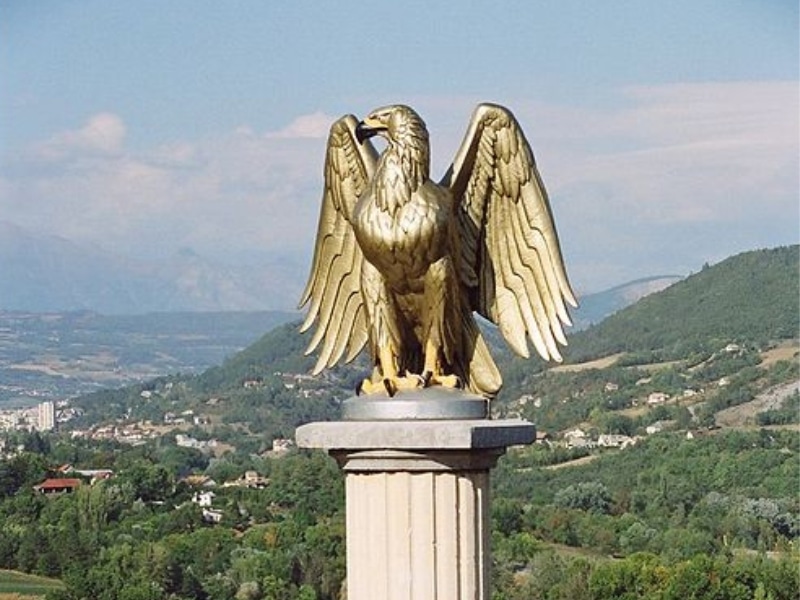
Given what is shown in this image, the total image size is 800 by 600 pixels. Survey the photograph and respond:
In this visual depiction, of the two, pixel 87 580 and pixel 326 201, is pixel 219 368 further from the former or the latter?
pixel 326 201

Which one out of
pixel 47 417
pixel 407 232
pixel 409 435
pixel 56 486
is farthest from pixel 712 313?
pixel 409 435

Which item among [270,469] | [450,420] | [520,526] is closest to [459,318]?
Answer: [450,420]

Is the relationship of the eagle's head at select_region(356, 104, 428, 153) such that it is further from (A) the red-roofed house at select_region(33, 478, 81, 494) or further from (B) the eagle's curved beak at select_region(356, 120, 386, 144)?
(A) the red-roofed house at select_region(33, 478, 81, 494)

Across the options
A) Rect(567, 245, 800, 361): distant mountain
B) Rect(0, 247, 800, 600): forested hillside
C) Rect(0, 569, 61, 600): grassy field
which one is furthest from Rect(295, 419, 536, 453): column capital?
Rect(567, 245, 800, 361): distant mountain

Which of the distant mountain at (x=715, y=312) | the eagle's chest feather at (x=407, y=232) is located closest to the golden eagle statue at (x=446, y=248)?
the eagle's chest feather at (x=407, y=232)

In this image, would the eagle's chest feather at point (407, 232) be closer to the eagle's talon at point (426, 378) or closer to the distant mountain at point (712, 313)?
the eagle's talon at point (426, 378)

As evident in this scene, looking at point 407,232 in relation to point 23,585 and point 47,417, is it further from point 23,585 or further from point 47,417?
point 47,417
